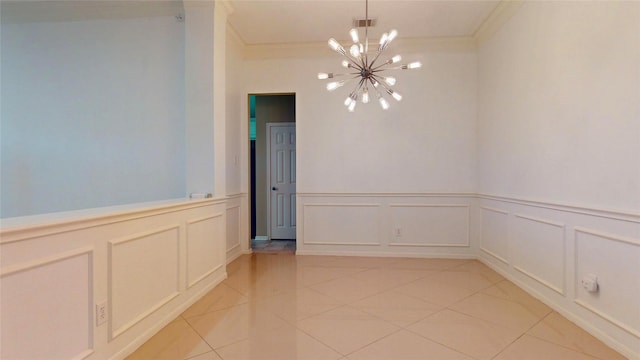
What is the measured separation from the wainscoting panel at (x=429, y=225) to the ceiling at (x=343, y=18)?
7.76ft

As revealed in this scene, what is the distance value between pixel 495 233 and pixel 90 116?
5.11 metres

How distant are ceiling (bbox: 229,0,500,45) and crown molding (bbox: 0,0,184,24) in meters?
0.80

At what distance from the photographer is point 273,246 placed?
5227 mm

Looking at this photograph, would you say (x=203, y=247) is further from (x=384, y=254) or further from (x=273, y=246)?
(x=384, y=254)

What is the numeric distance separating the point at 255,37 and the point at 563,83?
11.7ft

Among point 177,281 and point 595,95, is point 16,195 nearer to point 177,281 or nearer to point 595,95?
point 177,281

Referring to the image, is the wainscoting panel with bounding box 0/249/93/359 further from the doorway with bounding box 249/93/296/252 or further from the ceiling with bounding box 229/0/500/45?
the doorway with bounding box 249/93/296/252

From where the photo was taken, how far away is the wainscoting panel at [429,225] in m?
4.34

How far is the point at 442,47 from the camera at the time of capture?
430cm

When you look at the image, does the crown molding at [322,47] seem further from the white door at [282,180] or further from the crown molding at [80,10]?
the white door at [282,180]

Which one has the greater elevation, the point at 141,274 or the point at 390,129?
the point at 390,129

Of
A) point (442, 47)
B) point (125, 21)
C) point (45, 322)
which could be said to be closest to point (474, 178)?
point (442, 47)

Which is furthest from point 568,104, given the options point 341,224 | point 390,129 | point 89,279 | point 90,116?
point 90,116

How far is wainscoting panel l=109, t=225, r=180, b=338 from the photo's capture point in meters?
1.90
